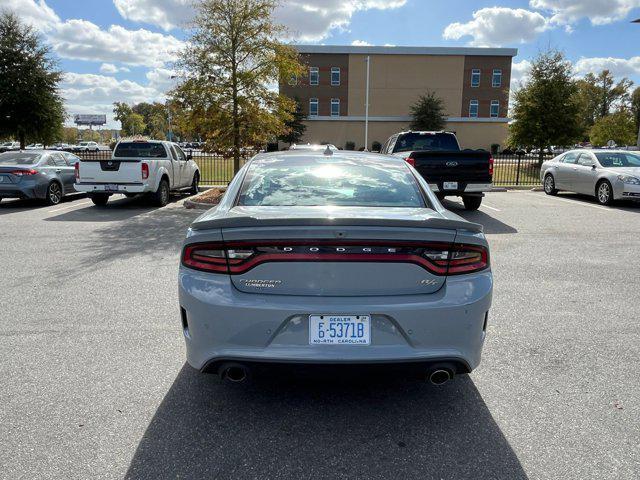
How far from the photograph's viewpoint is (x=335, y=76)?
5594 centimetres

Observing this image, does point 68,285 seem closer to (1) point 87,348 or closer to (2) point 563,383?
(1) point 87,348

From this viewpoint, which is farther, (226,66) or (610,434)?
(226,66)

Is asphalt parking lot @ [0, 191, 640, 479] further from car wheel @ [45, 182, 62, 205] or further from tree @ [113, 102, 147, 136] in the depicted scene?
tree @ [113, 102, 147, 136]

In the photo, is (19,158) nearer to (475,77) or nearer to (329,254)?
(329,254)

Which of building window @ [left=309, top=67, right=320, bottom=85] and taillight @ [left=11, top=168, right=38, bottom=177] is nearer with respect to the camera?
taillight @ [left=11, top=168, right=38, bottom=177]

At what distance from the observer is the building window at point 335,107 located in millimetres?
56869

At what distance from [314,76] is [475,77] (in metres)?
17.7

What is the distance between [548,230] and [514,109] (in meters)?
18.2

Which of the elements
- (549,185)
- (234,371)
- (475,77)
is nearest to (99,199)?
(234,371)

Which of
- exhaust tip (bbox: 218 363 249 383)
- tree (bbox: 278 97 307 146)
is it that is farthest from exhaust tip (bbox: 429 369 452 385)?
tree (bbox: 278 97 307 146)

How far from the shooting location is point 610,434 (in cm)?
299

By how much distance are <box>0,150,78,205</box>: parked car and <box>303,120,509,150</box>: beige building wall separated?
143ft

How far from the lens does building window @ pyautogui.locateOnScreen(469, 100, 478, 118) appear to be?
5759 cm

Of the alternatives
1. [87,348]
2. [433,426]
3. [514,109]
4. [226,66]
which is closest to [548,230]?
[433,426]
